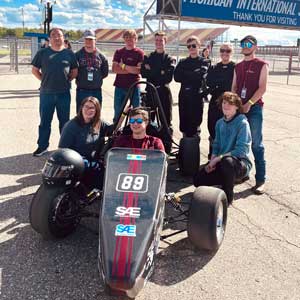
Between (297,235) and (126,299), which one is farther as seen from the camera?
(297,235)

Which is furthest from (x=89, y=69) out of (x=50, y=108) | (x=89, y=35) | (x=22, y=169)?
(x=22, y=169)

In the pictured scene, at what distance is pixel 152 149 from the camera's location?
3.44 metres

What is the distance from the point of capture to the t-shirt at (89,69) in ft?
18.7

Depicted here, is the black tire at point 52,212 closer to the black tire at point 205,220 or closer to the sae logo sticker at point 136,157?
the sae logo sticker at point 136,157

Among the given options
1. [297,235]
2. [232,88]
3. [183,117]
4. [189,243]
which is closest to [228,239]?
[189,243]

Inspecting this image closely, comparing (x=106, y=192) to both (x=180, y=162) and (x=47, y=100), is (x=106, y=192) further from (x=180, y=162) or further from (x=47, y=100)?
(x=47, y=100)

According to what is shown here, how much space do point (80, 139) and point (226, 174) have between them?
1.61 m

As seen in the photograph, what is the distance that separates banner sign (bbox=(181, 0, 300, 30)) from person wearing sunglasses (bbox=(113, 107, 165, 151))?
55.4ft

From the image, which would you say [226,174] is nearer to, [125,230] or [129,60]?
[125,230]

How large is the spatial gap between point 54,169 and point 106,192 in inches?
24.0

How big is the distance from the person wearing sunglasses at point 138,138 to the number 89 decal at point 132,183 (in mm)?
531

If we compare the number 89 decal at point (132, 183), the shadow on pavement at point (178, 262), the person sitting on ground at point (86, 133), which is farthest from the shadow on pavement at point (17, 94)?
the shadow on pavement at point (178, 262)

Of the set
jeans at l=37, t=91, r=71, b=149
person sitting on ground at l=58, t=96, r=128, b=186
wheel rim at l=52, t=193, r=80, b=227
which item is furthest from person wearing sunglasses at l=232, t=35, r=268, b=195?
jeans at l=37, t=91, r=71, b=149

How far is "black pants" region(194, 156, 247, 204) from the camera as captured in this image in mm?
3965
